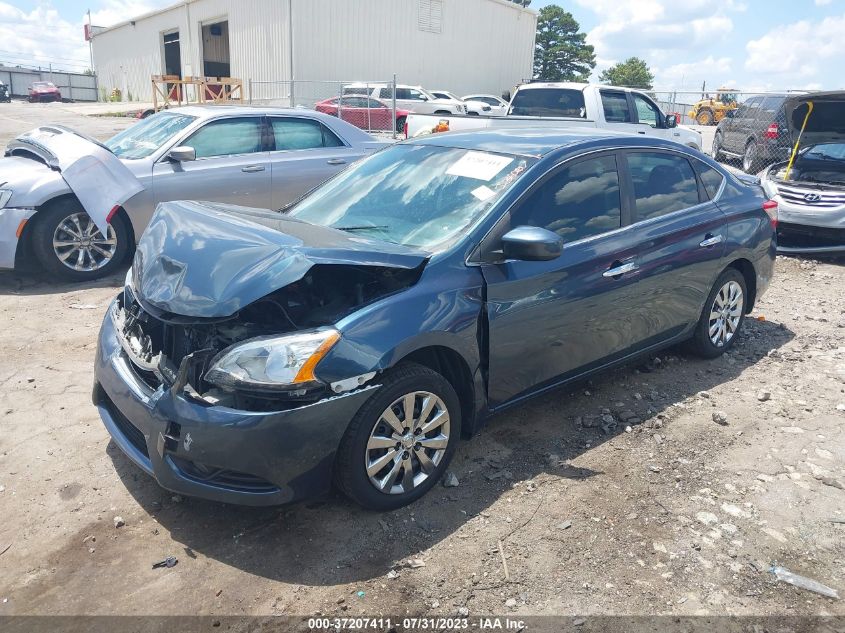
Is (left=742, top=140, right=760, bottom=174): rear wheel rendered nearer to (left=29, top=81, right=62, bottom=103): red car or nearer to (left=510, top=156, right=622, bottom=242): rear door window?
(left=510, top=156, right=622, bottom=242): rear door window

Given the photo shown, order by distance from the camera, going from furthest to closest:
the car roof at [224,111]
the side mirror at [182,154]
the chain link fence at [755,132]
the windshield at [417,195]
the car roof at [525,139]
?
1. the chain link fence at [755,132]
2. the car roof at [224,111]
3. the side mirror at [182,154]
4. the car roof at [525,139]
5. the windshield at [417,195]

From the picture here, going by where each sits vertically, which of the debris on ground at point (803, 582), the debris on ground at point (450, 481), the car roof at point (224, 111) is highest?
the car roof at point (224, 111)

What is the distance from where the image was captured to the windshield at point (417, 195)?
361cm

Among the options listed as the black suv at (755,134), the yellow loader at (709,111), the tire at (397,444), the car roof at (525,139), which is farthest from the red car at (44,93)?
the tire at (397,444)

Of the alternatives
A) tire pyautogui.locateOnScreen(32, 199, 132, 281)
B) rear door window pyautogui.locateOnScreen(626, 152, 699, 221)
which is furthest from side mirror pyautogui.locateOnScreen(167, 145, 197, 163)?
rear door window pyautogui.locateOnScreen(626, 152, 699, 221)

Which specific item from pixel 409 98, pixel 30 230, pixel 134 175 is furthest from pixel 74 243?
pixel 409 98

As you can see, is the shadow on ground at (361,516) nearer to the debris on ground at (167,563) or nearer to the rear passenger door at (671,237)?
the debris on ground at (167,563)

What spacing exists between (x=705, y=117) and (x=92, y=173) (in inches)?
1352

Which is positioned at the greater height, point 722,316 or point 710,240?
point 710,240

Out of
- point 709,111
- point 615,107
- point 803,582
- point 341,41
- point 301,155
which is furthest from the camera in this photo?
point 709,111

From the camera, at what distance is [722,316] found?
17.0 ft

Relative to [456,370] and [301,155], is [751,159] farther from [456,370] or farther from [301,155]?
[456,370]

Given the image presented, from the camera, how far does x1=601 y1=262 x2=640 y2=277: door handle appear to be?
3.99 metres

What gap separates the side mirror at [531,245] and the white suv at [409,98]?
19022 millimetres
